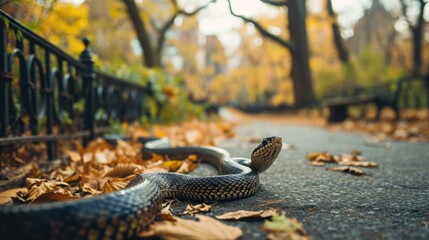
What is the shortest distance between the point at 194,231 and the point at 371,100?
1036 cm

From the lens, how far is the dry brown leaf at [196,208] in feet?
6.51

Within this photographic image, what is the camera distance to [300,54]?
17547 millimetres

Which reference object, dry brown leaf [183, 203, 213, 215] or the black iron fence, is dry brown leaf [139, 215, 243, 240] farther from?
the black iron fence

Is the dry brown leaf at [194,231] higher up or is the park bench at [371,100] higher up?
the park bench at [371,100]

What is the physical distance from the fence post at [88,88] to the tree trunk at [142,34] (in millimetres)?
9158

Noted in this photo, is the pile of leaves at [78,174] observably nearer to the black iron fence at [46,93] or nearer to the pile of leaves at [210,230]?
the black iron fence at [46,93]

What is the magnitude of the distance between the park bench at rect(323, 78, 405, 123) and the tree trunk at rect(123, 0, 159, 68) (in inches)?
290

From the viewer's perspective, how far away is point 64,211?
1.35 metres

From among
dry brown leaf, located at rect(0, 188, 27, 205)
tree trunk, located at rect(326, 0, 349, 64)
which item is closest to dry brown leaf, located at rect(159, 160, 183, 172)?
dry brown leaf, located at rect(0, 188, 27, 205)

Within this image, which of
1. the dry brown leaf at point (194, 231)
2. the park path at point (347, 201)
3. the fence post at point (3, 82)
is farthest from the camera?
the fence post at point (3, 82)

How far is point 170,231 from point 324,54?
31649mm

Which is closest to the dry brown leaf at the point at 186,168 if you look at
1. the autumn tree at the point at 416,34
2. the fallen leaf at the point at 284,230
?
the fallen leaf at the point at 284,230

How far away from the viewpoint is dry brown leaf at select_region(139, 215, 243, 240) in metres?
1.47

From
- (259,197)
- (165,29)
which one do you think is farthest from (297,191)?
(165,29)
